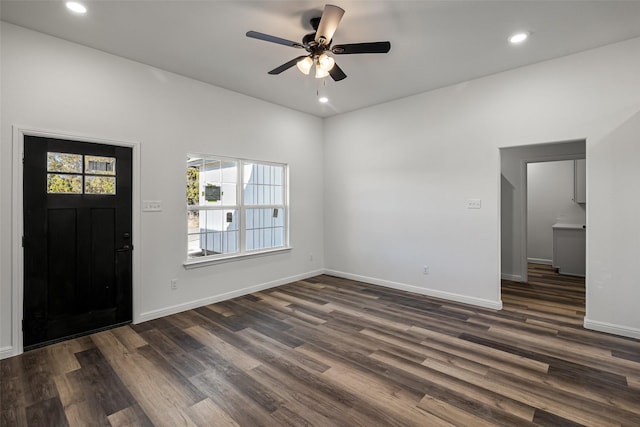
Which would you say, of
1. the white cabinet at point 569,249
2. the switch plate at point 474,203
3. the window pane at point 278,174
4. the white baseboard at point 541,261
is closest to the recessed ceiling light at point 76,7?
the window pane at point 278,174

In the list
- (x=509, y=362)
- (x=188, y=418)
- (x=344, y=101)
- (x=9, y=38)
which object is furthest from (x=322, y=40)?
(x=509, y=362)

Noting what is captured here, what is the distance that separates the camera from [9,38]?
9.16 feet

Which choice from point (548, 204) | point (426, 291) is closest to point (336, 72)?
point (426, 291)

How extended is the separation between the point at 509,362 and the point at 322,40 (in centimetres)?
331

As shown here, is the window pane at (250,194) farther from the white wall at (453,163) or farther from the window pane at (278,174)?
the white wall at (453,163)

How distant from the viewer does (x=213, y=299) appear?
431cm

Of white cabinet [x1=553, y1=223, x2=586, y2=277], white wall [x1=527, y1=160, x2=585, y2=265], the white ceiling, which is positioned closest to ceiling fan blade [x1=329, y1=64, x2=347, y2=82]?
the white ceiling

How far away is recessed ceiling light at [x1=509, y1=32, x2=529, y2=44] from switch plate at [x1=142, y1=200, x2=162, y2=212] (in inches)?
173

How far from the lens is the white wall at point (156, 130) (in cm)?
283

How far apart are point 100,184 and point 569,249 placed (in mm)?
7897

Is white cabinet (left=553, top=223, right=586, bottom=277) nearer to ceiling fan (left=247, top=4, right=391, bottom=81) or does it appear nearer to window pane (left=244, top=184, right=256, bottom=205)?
ceiling fan (left=247, top=4, right=391, bottom=81)

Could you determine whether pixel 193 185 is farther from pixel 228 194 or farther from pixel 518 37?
pixel 518 37

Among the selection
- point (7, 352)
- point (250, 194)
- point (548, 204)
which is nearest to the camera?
point (7, 352)

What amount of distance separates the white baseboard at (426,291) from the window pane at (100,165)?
3980 mm
